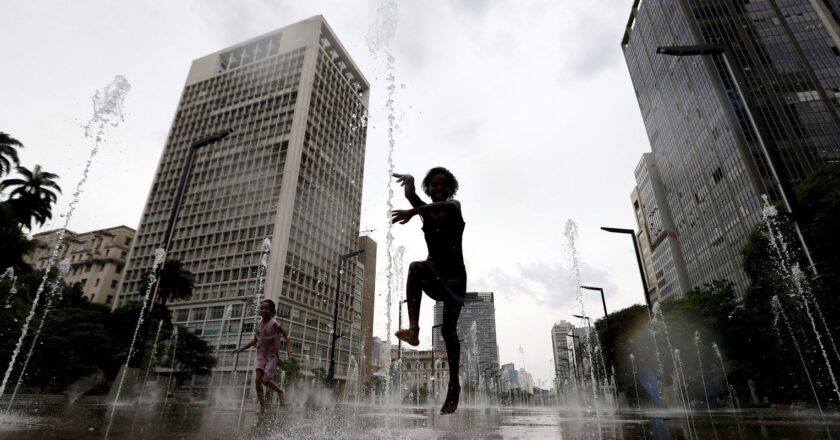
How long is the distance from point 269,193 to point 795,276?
6349 cm

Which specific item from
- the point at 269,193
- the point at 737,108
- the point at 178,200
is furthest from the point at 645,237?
the point at 178,200

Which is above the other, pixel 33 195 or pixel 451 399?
pixel 33 195

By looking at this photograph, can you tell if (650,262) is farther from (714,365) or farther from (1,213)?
(1,213)

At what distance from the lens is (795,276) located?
18.4 meters

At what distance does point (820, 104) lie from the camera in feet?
192

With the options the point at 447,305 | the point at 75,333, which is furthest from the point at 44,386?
the point at 447,305

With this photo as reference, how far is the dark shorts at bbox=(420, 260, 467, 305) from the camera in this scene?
3.30 meters

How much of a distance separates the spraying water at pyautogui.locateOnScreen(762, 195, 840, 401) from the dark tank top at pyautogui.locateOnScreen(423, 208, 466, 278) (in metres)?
19.2

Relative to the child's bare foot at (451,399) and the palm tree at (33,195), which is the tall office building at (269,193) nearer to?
the palm tree at (33,195)

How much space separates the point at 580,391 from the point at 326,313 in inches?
1751

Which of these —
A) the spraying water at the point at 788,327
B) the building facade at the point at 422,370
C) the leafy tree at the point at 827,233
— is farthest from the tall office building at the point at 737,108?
the building facade at the point at 422,370

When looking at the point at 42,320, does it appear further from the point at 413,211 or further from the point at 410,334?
the point at 413,211

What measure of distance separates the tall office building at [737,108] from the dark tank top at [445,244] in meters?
63.7

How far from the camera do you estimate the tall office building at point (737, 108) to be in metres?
56.2
